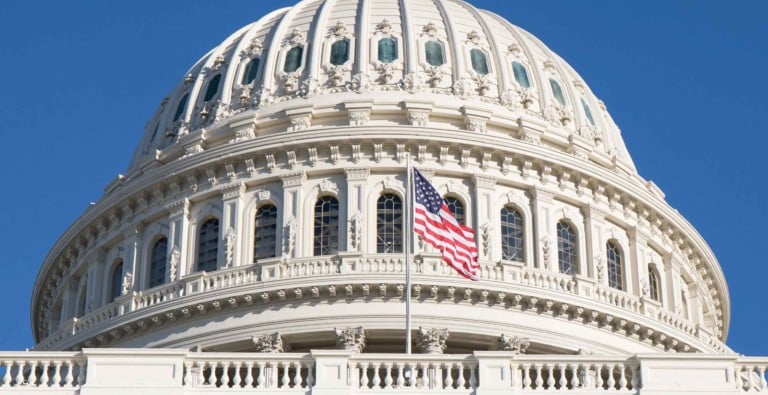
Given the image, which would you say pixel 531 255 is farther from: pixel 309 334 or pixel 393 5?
pixel 393 5

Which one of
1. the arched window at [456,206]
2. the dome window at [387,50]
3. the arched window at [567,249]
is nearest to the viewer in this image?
the arched window at [456,206]

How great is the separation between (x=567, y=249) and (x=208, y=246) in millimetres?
10848

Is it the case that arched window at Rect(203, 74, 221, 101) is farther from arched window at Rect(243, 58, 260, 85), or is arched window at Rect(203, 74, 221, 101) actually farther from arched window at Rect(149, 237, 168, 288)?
arched window at Rect(149, 237, 168, 288)

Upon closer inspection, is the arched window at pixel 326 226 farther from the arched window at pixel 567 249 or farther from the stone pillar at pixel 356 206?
the arched window at pixel 567 249

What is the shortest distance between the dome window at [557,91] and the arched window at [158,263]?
1458 cm

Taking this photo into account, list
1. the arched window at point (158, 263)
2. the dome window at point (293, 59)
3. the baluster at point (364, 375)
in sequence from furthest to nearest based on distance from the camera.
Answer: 1. the dome window at point (293, 59)
2. the arched window at point (158, 263)
3. the baluster at point (364, 375)

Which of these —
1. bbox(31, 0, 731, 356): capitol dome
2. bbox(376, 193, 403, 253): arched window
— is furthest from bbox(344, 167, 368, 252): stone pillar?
bbox(376, 193, 403, 253): arched window

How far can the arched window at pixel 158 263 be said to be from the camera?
213ft

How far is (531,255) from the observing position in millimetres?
63562

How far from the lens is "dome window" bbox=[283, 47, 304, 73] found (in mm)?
70000

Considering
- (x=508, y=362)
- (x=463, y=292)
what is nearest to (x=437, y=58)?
(x=463, y=292)

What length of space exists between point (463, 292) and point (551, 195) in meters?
6.86

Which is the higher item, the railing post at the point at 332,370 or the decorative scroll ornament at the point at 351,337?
the decorative scroll ornament at the point at 351,337

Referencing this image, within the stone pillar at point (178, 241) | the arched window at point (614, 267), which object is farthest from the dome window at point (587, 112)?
the stone pillar at point (178, 241)
